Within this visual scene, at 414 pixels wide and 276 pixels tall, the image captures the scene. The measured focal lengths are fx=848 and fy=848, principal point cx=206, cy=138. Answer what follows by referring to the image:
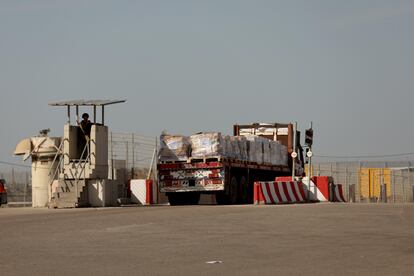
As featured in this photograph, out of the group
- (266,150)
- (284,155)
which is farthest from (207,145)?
(284,155)

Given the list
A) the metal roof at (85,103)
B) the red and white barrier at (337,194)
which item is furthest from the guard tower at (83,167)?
the red and white barrier at (337,194)

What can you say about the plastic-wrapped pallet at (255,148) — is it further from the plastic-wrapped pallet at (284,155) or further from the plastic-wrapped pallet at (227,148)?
the plastic-wrapped pallet at (284,155)

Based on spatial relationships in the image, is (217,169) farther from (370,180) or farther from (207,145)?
(370,180)

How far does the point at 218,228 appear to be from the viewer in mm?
16078

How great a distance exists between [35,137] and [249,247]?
20765 millimetres

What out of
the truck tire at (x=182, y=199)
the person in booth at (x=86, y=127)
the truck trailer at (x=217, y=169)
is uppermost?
the person in booth at (x=86, y=127)

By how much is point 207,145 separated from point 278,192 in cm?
298

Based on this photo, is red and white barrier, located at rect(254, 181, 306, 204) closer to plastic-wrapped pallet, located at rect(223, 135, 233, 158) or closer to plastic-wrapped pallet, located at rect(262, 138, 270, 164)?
plastic-wrapped pallet, located at rect(223, 135, 233, 158)

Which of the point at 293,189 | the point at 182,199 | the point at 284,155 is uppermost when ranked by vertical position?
the point at 284,155

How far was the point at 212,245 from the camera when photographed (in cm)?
1271

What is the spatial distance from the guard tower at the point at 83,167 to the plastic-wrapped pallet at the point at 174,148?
7.09ft

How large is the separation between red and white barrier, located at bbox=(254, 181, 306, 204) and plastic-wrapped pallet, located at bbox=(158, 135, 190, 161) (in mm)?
2990

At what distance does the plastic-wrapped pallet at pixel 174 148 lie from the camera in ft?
99.2

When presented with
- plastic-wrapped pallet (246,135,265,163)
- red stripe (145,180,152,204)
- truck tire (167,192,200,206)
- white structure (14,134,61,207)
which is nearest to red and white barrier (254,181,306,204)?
plastic-wrapped pallet (246,135,265,163)
